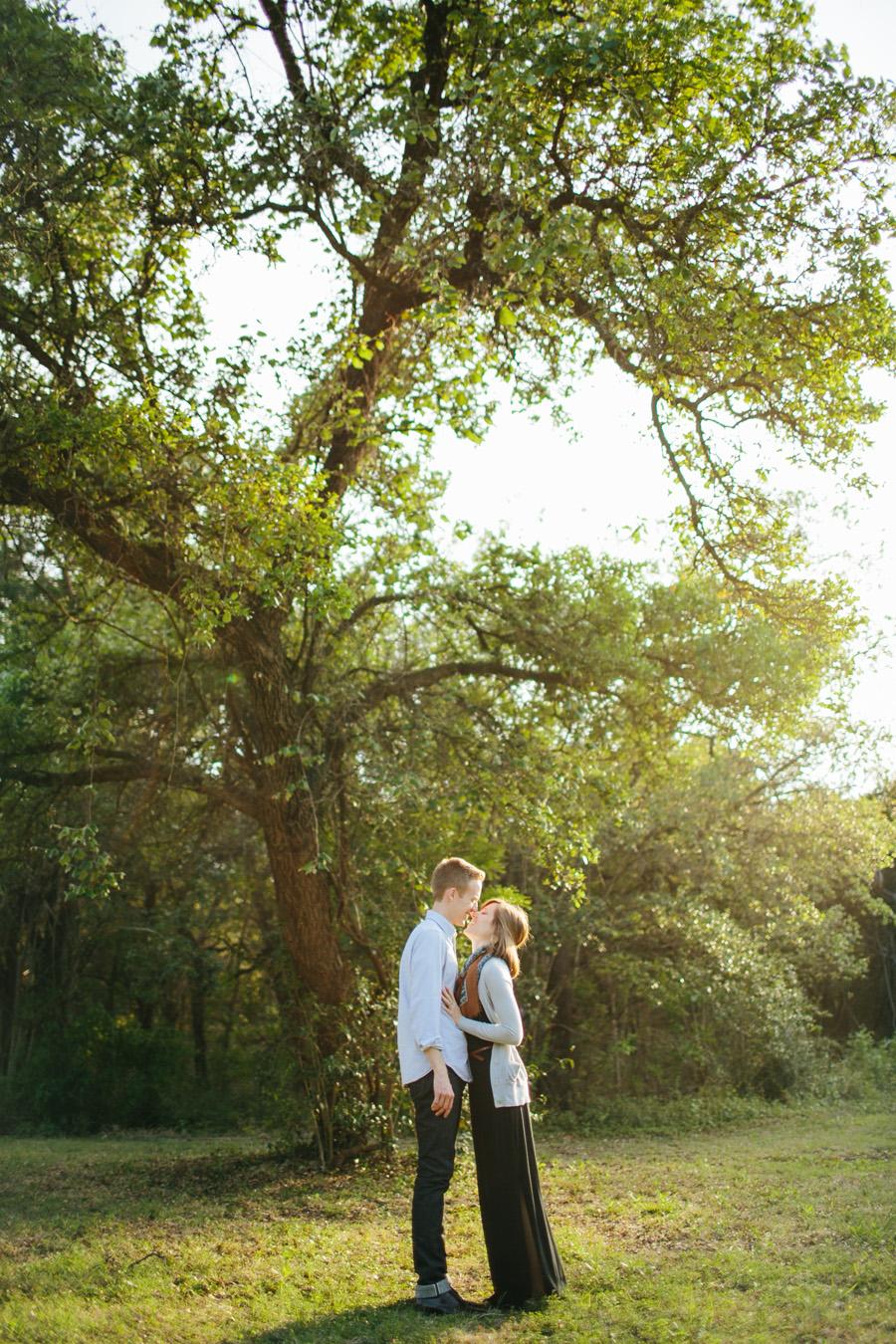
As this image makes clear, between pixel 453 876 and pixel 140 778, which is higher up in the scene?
pixel 140 778

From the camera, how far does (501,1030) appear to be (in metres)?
4.63

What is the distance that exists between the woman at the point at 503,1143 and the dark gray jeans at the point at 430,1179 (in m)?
0.13

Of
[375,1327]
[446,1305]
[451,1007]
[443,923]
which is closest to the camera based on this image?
[375,1327]

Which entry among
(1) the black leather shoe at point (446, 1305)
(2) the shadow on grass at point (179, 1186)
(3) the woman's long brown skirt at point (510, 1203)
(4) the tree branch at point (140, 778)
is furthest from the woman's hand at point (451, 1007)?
(4) the tree branch at point (140, 778)

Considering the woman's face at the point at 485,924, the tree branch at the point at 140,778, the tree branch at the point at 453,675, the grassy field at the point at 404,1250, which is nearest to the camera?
the grassy field at the point at 404,1250

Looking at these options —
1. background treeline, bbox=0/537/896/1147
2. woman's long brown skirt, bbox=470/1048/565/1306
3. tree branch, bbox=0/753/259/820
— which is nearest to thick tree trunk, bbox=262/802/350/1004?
background treeline, bbox=0/537/896/1147

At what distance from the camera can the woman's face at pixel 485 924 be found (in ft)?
15.8

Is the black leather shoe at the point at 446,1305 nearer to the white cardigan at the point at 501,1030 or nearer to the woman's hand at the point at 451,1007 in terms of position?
the white cardigan at the point at 501,1030

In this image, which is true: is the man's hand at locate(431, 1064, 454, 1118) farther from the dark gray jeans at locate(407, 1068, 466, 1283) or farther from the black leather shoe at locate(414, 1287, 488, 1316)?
the black leather shoe at locate(414, 1287, 488, 1316)

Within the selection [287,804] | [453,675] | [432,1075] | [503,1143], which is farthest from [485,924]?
[453,675]

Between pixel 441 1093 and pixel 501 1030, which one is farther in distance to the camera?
pixel 501 1030

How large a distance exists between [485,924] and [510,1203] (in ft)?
3.61

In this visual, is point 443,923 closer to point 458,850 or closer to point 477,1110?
point 477,1110

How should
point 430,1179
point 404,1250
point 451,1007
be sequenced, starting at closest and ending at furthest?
point 430,1179 < point 451,1007 < point 404,1250
